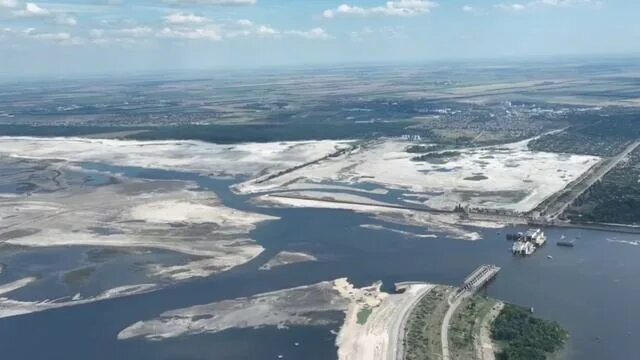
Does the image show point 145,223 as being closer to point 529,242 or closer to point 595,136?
point 529,242

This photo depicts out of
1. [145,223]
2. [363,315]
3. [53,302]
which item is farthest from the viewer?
[145,223]

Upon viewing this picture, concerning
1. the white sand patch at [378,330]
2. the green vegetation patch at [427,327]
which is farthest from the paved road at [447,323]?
the white sand patch at [378,330]

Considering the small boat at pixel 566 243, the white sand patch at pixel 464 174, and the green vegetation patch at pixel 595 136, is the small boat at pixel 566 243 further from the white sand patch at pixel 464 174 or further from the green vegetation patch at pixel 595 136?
the green vegetation patch at pixel 595 136

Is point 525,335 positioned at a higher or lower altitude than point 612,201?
lower

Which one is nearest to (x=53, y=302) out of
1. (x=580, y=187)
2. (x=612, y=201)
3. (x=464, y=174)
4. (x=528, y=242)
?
(x=528, y=242)

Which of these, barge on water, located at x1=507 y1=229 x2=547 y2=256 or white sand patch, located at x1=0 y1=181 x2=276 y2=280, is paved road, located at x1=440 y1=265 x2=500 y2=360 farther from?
white sand patch, located at x1=0 y1=181 x2=276 y2=280

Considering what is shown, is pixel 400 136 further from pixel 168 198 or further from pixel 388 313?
pixel 388 313

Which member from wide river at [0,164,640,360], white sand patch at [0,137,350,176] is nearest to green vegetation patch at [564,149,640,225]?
wide river at [0,164,640,360]
